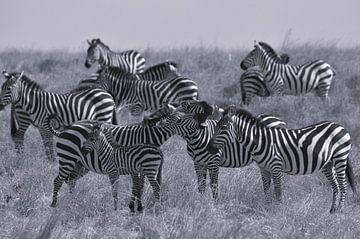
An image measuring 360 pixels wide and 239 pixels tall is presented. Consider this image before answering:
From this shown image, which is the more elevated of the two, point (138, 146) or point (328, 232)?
point (138, 146)

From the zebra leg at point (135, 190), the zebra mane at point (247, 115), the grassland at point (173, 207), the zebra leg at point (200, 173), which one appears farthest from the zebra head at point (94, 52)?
the zebra leg at point (135, 190)

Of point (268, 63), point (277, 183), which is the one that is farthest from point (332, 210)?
point (268, 63)

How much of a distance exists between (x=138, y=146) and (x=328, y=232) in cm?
219

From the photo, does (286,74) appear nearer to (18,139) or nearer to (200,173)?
(18,139)

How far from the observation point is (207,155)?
10.2 m

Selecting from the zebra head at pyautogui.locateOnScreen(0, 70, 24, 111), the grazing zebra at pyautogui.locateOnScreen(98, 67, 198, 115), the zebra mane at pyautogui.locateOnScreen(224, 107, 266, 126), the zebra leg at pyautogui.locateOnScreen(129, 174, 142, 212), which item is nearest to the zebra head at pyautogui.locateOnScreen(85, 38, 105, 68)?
the grazing zebra at pyautogui.locateOnScreen(98, 67, 198, 115)

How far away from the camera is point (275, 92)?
1814cm

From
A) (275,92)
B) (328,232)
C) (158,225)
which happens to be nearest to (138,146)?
(158,225)

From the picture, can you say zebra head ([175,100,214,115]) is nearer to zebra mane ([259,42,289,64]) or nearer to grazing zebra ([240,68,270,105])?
grazing zebra ([240,68,270,105])

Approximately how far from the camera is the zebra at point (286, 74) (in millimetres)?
18125

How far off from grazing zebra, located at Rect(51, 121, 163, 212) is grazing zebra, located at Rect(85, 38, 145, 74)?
8846 millimetres

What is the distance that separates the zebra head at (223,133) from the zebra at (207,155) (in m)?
0.20

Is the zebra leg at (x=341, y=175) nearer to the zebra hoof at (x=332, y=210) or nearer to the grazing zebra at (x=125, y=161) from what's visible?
the zebra hoof at (x=332, y=210)

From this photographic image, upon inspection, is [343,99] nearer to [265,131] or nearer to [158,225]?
[265,131]
